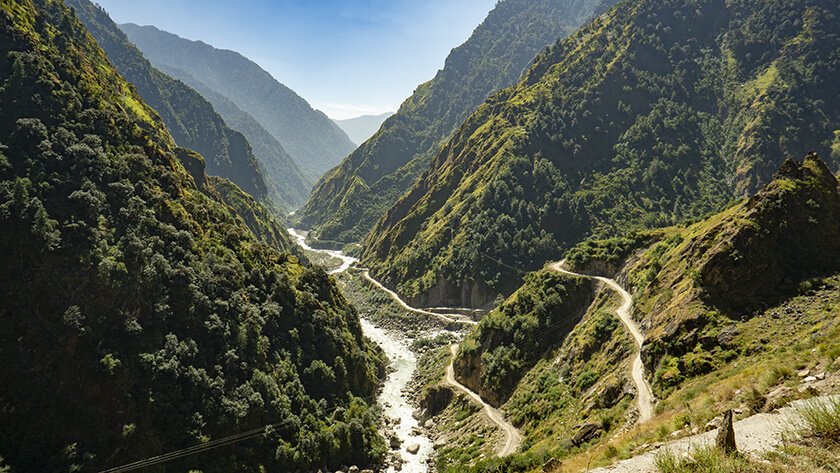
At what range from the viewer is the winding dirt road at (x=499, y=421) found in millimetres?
44906

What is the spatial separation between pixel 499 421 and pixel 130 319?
43.6m

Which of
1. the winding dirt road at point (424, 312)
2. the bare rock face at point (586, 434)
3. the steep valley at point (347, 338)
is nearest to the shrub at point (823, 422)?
the steep valley at point (347, 338)

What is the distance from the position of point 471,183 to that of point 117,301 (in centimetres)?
11299

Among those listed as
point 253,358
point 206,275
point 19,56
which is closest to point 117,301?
point 206,275

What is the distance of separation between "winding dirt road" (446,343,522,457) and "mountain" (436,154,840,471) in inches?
50.8

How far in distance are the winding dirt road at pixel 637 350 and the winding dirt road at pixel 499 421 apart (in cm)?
1468

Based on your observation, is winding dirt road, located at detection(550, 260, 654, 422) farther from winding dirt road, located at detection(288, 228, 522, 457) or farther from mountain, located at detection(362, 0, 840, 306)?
mountain, located at detection(362, 0, 840, 306)

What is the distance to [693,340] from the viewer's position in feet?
108

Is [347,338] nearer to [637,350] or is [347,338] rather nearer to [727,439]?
[637,350]

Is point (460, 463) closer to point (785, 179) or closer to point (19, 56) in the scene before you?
point (785, 179)

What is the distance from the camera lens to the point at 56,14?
365 ft

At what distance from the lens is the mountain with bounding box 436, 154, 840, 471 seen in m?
21.2

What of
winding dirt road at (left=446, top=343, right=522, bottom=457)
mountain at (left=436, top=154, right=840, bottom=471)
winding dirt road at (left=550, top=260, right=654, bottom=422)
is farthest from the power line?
winding dirt road at (left=550, top=260, right=654, bottom=422)

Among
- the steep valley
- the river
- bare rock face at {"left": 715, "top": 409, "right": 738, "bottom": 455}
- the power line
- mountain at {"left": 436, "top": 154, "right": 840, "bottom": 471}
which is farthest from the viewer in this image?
the river
